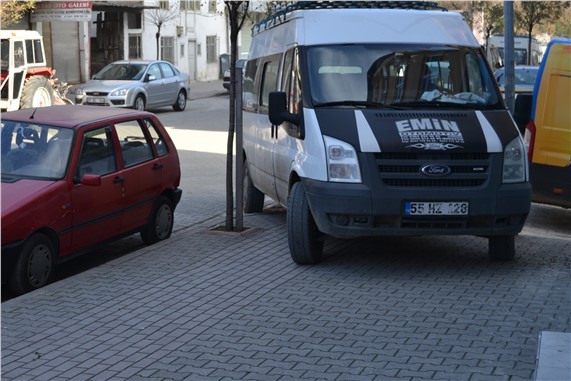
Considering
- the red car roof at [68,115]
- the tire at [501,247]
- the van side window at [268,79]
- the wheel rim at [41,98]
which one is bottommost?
the tire at [501,247]

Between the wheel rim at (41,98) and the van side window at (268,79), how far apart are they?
16.3m

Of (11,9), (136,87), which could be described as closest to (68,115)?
(136,87)

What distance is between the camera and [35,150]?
31.1ft

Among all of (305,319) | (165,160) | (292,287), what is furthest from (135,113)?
(305,319)

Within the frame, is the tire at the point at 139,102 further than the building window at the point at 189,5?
No

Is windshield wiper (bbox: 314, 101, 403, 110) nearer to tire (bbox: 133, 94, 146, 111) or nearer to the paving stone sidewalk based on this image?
the paving stone sidewalk

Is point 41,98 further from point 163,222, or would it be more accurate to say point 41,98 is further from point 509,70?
point 163,222

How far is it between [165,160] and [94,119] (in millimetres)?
1268

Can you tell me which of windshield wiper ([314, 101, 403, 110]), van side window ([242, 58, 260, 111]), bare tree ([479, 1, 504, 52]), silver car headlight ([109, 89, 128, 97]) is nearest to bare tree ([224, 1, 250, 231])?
van side window ([242, 58, 260, 111])

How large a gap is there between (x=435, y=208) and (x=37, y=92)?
66.1 ft

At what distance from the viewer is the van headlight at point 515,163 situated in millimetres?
9031

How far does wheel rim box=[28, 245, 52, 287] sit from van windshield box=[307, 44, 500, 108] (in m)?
2.79

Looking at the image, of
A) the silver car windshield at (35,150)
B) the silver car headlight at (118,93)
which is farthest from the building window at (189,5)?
the silver car windshield at (35,150)

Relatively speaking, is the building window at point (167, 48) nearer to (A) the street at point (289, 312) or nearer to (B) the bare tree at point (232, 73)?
(B) the bare tree at point (232, 73)
